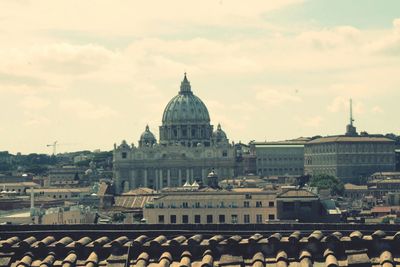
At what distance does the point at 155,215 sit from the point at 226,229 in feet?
234

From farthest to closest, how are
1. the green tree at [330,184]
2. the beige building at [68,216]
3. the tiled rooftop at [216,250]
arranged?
the green tree at [330,184], the beige building at [68,216], the tiled rooftop at [216,250]

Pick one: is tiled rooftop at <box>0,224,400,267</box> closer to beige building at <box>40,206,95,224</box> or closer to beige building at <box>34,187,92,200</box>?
beige building at <box>40,206,95,224</box>

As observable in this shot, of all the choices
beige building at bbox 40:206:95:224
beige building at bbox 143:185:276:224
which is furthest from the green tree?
beige building at bbox 40:206:95:224

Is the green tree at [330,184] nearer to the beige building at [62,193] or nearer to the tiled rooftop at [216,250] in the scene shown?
the beige building at [62,193]

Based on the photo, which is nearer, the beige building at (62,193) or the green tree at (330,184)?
the green tree at (330,184)

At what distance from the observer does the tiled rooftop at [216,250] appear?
2372 centimetres

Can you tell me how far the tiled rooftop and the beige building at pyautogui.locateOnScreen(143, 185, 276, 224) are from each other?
227ft

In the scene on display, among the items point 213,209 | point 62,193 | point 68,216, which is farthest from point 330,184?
point 68,216

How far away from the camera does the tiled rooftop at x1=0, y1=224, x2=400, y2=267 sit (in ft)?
77.8

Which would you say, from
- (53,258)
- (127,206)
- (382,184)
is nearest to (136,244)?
(53,258)

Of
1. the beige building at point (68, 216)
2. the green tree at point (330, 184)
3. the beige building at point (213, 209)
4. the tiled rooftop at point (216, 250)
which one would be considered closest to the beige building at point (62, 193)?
the green tree at point (330, 184)

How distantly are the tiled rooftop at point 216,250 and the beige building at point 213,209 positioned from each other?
6914cm

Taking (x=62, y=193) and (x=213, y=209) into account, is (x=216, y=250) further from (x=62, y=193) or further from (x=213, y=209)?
(x=62, y=193)

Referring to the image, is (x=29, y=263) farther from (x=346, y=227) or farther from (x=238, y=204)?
(x=238, y=204)
